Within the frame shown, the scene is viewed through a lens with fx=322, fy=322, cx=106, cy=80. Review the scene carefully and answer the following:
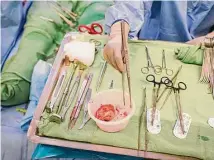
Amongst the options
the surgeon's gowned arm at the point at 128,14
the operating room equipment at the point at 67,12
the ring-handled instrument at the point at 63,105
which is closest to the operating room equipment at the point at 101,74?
the ring-handled instrument at the point at 63,105

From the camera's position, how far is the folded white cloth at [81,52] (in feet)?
4.49

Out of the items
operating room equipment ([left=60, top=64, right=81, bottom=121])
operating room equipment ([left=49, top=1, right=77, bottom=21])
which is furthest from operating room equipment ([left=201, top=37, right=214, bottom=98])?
operating room equipment ([left=49, top=1, right=77, bottom=21])

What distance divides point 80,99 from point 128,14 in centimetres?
54

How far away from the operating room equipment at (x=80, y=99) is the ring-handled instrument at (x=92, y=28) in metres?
0.49

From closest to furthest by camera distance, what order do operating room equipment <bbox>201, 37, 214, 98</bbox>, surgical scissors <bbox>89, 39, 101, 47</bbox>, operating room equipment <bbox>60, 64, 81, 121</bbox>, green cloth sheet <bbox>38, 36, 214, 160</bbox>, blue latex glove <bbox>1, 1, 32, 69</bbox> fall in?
1. green cloth sheet <bbox>38, 36, 214, 160</bbox>
2. operating room equipment <bbox>60, 64, 81, 121</bbox>
3. operating room equipment <bbox>201, 37, 214, 98</bbox>
4. surgical scissors <bbox>89, 39, 101, 47</bbox>
5. blue latex glove <bbox>1, 1, 32, 69</bbox>

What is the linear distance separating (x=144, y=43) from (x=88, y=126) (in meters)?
0.55

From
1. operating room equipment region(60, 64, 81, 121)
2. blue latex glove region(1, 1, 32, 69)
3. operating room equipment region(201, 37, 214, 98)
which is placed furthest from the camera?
blue latex glove region(1, 1, 32, 69)

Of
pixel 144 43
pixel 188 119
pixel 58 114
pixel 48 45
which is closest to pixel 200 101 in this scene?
pixel 188 119

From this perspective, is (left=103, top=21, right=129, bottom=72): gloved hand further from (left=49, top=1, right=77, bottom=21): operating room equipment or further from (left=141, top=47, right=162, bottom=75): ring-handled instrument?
(left=49, top=1, right=77, bottom=21): operating room equipment

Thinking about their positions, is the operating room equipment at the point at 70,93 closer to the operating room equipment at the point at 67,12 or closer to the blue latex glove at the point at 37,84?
the blue latex glove at the point at 37,84

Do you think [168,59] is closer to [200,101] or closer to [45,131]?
[200,101]

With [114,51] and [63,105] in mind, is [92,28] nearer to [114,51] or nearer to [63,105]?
[114,51]

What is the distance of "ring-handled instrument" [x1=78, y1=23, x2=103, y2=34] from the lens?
1763 millimetres

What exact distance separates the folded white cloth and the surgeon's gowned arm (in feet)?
0.60
